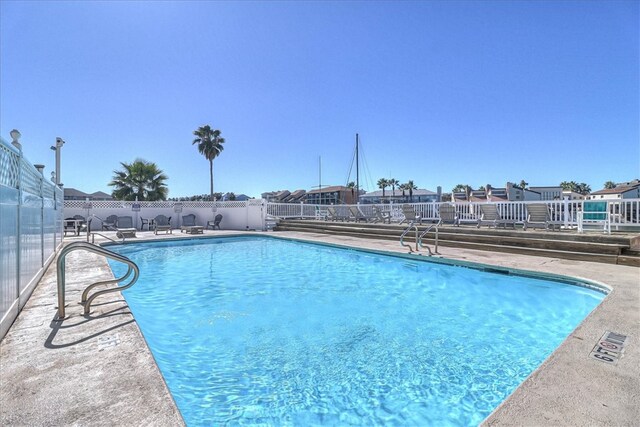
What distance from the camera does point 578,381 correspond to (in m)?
2.03

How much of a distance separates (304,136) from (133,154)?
520 inches

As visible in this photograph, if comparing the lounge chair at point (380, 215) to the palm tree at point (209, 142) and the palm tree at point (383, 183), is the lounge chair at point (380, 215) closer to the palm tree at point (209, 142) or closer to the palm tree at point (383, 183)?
the palm tree at point (209, 142)

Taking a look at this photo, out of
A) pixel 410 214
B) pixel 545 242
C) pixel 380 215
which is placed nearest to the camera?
pixel 545 242

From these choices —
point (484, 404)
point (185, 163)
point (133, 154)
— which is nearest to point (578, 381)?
point (484, 404)

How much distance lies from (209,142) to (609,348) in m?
30.2

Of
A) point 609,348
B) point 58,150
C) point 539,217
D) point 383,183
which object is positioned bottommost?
point 609,348

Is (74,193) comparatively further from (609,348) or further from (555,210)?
(609,348)

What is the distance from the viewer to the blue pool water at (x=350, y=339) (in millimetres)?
2488

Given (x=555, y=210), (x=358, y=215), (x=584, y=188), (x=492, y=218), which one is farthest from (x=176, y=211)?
(x=584, y=188)

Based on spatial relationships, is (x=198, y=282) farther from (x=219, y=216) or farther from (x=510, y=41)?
(x=510, y=41)

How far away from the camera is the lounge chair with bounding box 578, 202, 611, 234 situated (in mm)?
7793

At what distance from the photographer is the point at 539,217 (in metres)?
8.82

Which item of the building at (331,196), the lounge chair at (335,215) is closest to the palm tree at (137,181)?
the lounge chair at (335,215)

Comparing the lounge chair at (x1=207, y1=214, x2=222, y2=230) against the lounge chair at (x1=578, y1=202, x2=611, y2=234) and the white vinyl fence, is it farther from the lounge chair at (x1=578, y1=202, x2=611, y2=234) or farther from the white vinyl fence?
the lounge chair at (x1=578, y1=202, x2=611, y2=234)
